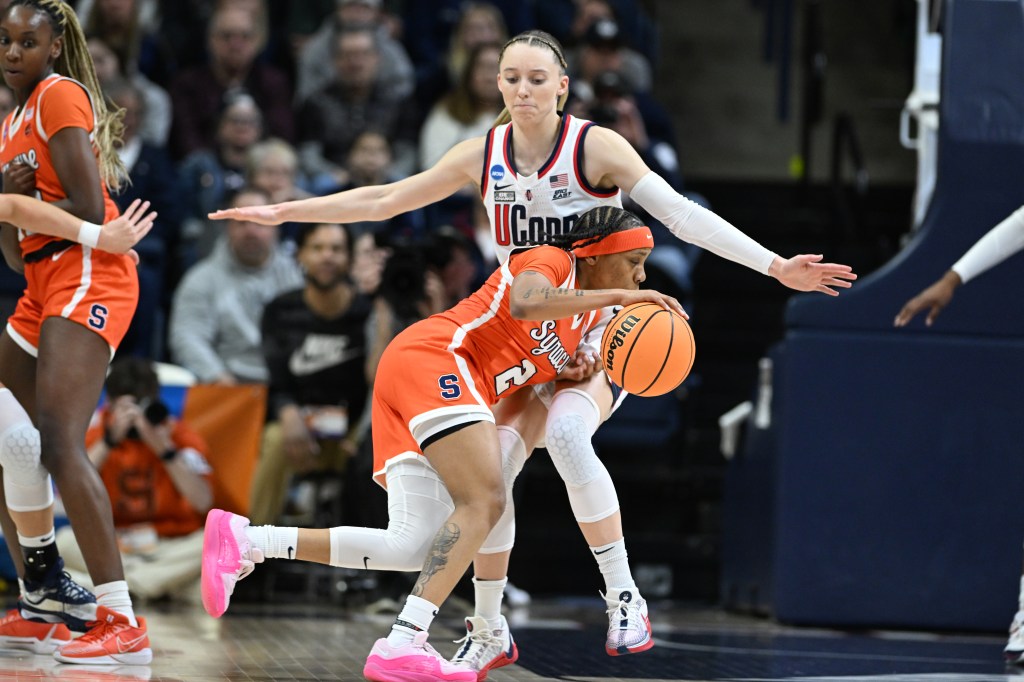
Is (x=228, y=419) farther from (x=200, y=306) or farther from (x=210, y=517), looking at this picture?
(x=210, y=517)

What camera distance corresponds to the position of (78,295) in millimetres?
5195

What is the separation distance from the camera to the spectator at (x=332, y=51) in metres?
10.3

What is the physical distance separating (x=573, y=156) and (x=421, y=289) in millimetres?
3072

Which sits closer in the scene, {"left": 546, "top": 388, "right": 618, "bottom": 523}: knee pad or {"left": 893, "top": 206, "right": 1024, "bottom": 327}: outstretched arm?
{"left": 546, "top": 388, "right": 618, "bottom": 523}: knee pad

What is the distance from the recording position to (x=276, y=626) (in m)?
6.70

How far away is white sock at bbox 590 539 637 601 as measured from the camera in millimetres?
4844

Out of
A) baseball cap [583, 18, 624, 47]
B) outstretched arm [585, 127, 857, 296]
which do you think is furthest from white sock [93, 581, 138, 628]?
baseball cap [583, 18, 624, 47]

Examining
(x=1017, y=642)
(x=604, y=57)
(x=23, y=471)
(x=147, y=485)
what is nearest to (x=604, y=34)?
(x=604, y=57)

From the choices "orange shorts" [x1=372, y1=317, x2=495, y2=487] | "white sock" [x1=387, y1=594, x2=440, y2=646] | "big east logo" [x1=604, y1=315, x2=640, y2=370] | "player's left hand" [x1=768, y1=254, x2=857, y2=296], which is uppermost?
"player's left hand" [x1=768, y1=254, x2=857, y2=296]

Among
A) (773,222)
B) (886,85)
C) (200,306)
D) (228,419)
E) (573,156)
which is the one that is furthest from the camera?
(886,85)

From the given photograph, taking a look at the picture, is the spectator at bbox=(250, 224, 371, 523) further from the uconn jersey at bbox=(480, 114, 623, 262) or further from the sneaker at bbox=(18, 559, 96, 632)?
the uconn jersey at bbox=(480, 114, 623, 262)

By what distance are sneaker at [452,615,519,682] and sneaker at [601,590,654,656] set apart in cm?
38

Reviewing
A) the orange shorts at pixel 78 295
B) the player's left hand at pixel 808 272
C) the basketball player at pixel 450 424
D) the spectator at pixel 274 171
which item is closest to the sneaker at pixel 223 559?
the basketball player at pixel 450 424

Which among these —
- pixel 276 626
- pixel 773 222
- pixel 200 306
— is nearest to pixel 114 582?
pixel 276 626
